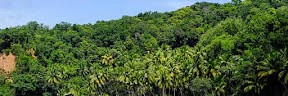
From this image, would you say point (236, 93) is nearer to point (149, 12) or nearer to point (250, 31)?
point (250, 31)

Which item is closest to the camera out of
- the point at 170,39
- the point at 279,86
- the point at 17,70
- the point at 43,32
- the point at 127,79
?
the point at 279,86

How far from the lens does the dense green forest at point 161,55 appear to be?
61.1 metres

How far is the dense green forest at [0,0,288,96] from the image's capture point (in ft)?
200

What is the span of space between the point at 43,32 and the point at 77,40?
41.1 feet

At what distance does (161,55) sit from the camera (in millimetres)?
82062

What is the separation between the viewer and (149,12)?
154 metres

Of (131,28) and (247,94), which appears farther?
(131,28)

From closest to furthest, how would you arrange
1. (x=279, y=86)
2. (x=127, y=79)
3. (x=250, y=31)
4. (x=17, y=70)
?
(x=279, y=86)
(x=250, y=31)
(x=127, y=79)
(x=17, y=70)

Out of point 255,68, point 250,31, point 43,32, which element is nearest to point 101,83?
point 250,31

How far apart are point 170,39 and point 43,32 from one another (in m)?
36.9

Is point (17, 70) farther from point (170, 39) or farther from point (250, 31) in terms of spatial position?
point (250, 31)

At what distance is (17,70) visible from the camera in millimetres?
103438

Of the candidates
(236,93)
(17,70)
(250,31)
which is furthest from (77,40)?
(236,93)

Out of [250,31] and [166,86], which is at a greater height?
[250,31]
